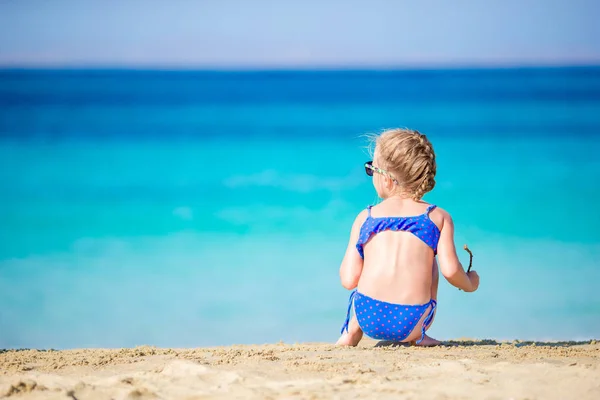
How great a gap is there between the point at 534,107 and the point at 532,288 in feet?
32.3

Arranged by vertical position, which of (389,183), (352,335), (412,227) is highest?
(389,183)

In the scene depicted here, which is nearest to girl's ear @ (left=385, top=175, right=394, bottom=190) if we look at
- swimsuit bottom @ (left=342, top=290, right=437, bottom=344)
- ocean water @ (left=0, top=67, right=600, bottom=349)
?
swimsuit bottom @ (left=342, top=290, right=437, bottom=344)

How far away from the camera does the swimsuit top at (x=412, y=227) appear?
294cm

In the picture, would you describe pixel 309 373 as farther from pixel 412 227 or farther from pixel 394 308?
pixel 412 227

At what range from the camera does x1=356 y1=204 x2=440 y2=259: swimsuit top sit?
294 cm

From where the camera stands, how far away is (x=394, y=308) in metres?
2.93

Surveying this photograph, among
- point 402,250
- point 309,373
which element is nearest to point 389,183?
point 402,250

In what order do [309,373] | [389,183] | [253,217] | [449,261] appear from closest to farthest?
[309,373], [449,261], [389,183], [253,217]

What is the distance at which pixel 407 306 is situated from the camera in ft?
9.61

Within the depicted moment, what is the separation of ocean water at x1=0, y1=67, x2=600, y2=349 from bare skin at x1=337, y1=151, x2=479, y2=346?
4.59 feet

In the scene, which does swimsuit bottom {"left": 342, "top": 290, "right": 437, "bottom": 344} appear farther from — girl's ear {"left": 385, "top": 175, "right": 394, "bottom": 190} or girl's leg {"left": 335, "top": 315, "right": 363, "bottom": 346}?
girl's ear {"left": 385, "top": 175, "right": 394, "bottom": 190}

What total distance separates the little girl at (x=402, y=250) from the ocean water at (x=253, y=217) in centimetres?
136

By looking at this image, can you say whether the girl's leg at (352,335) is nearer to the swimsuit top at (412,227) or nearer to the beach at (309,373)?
the beach at (309,373)

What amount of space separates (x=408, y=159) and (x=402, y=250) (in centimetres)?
36
